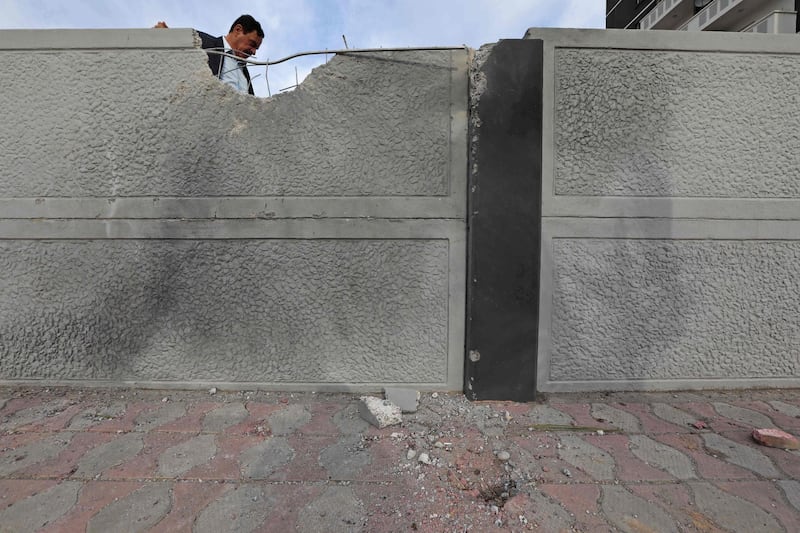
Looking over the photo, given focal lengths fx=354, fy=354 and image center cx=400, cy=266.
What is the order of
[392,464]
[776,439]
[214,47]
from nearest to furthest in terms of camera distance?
[392,464]
[776,439]
[214,47]

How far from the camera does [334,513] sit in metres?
1.27

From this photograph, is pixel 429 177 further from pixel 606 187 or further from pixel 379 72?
pixel 606 187

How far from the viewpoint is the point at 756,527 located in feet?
4.02

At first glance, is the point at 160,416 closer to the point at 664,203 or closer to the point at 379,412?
the point at 379,412

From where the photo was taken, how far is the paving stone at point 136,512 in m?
1.23

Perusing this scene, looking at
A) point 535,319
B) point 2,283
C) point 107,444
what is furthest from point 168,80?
point 535,319

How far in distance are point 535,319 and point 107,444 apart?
2237 millimetres

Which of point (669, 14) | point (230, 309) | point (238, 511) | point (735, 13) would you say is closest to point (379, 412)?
point (238, 511)

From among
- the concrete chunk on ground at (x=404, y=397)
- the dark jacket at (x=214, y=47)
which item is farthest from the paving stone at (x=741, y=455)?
the dark jacket at (x=214, y=47)

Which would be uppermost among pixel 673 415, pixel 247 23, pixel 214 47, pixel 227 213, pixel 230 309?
pixel 247 23

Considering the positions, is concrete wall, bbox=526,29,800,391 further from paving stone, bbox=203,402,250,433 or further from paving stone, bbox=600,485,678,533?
paving stone, bbox=203,402,250,433

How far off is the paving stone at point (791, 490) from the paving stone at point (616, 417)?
489 mm

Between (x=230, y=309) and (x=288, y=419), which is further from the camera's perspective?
(x=230, y=309)

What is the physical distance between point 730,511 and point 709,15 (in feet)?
62.8
